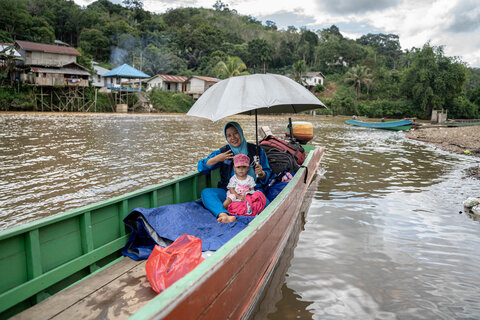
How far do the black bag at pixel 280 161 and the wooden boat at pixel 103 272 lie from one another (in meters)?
1.82

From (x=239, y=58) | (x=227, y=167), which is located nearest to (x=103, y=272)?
(x=227, y=167)

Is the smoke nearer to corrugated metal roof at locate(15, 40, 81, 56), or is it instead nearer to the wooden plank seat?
corrugated metal roof at locate(15, 40, 81, 56)

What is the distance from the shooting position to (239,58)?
5000 cm

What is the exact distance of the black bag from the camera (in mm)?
4969

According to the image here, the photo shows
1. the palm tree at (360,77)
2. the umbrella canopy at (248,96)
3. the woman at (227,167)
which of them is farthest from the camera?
the palm tree at (360,77)

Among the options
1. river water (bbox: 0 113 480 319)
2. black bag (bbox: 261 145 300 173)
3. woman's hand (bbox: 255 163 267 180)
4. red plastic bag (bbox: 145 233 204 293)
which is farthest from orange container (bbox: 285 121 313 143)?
red plastic bag (bbox: 145 233 204 293)

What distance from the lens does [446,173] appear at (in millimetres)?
9102

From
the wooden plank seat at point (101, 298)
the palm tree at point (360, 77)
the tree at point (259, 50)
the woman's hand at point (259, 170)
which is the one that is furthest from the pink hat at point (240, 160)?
the tree at point (259, 50)

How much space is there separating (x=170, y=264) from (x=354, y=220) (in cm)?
381

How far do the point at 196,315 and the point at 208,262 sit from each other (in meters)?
0.28

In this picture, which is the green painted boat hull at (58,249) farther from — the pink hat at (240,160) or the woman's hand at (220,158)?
the pink hat at (240,160)

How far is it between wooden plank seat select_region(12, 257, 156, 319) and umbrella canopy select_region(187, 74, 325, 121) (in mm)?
1667

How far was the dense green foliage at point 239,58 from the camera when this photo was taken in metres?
42.4

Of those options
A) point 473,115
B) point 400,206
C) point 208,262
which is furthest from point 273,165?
point 473,115
